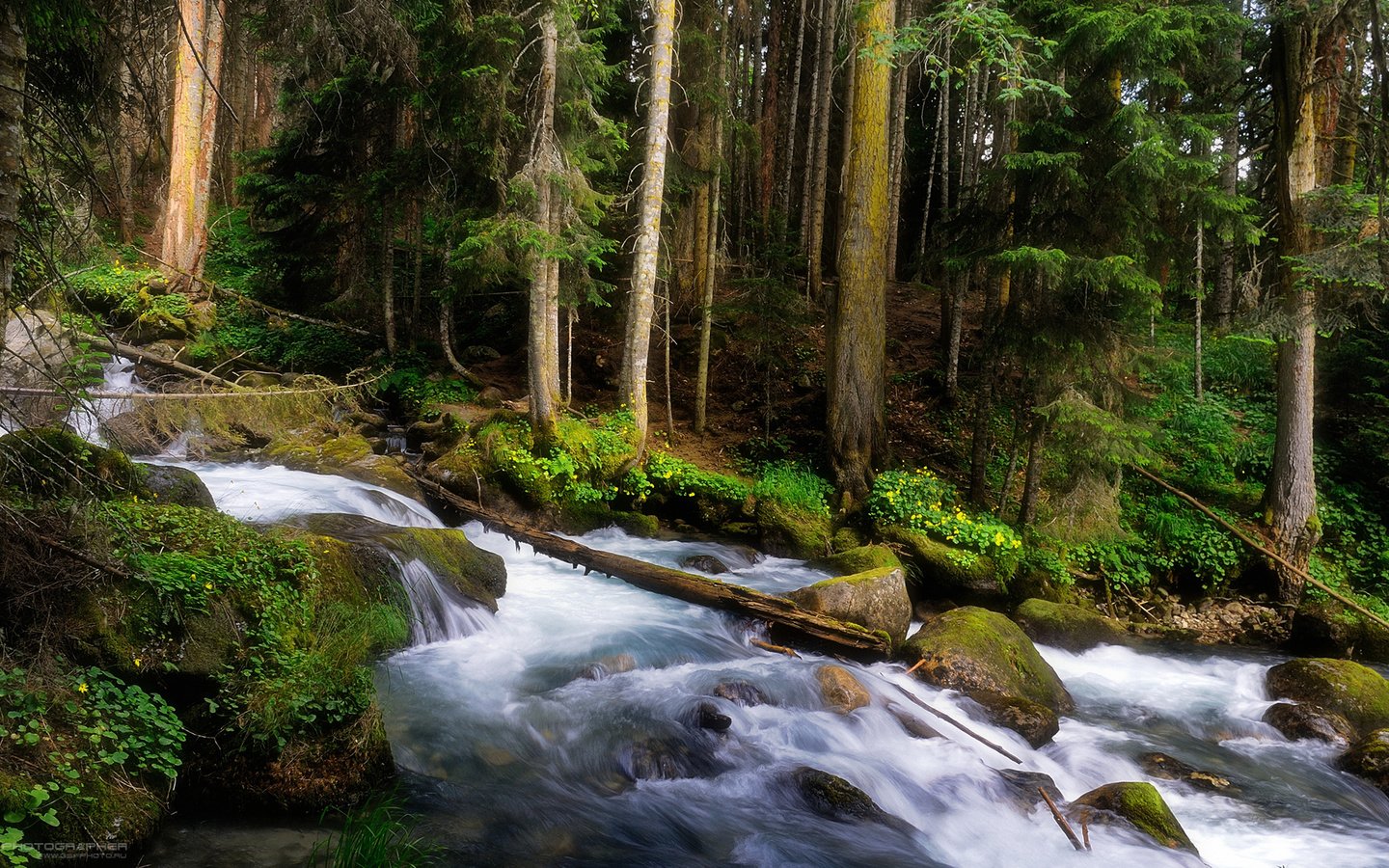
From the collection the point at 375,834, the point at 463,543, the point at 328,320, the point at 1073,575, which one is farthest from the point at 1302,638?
the point at 328,320

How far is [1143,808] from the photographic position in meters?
5.57

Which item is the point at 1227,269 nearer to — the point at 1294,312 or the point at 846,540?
the point at 1294,312

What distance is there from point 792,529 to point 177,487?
300 inches

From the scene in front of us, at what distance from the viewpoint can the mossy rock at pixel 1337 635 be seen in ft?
31.7

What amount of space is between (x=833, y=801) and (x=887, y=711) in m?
1.46

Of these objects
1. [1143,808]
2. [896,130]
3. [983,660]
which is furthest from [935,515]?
[896,130]

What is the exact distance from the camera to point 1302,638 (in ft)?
32.9

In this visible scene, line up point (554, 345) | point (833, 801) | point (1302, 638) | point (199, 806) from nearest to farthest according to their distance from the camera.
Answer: point (199, 806) → point (833, 801) → point (1302, 638) → point (554, 345)

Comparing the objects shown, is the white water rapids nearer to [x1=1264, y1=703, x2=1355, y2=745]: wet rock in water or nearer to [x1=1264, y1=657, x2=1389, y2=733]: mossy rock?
[x1=1264, y1=703, x2=1355, y2=745]: wet rock in water

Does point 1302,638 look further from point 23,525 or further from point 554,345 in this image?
point 23,525

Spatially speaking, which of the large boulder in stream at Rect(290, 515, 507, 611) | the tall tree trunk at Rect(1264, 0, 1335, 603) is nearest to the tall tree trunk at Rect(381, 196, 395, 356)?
the large boulder in stream at Rect(290, 515, 507, 611)

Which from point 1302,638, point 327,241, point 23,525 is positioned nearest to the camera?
point 23,525

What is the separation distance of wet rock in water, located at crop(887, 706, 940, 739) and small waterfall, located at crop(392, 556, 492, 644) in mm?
3987

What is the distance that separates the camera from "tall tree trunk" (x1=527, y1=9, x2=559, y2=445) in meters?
10.6
